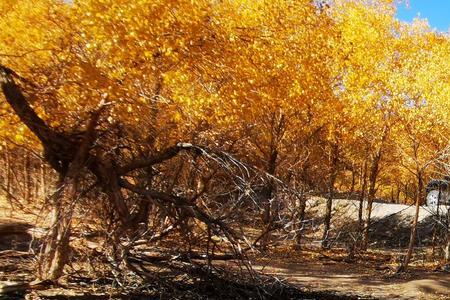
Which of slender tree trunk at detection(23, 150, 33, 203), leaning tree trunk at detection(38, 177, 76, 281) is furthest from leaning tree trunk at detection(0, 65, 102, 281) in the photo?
slender tree trunk at detection(23, 150, 33, 203)

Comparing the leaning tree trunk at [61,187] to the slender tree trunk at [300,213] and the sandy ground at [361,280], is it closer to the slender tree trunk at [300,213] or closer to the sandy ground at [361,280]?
the slender tree trunk at [300,213]

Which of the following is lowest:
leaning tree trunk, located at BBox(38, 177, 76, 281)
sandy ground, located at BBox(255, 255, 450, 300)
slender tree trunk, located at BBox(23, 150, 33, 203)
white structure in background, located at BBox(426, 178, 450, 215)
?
sandy ground, located at BBox(255, 255, 450, 300)

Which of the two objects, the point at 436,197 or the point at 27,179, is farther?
the point at 436,197

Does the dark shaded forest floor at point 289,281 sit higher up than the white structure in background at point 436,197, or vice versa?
the white structure in background at point 436,197

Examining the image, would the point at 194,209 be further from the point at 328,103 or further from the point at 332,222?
the point at 332,222

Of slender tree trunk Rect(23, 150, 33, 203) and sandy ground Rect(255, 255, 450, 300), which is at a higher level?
slender tree trunk Rect(23, 150, 33, 203)

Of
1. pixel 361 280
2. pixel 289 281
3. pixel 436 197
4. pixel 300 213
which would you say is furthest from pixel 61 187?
pixel 436 197

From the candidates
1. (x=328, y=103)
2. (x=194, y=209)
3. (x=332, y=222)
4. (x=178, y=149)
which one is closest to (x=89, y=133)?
(x=178, y=149)

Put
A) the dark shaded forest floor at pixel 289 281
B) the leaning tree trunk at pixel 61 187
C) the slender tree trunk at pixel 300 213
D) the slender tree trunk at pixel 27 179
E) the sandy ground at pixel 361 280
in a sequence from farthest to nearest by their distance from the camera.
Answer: the slender tree trunk at pixel 27 179 < the sandy ground at pixel 361 280 < the slender tree trunk at pixel 300 213 < the dark shaded forest floor at pixel 289 281 < the leaning tree trunk at pixel 61 187

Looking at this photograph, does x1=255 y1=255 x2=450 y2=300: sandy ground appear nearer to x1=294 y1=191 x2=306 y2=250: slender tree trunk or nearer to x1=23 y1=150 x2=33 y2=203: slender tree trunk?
x1=294 y1=191 x2=306 y2=250: slender tree trunk

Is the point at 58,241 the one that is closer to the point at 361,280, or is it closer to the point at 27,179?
the point at 27,179

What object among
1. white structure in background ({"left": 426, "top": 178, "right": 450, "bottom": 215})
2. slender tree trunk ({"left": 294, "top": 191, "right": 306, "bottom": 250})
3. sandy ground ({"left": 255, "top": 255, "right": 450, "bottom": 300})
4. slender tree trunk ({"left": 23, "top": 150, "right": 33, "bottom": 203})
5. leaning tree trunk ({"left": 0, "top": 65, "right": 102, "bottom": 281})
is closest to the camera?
leaning tree trunk ({"left": 0, "top": 65, "right": 102, "bottom": 281})

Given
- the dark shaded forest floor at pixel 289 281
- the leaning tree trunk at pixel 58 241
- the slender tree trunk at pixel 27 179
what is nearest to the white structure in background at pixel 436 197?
the dark shaded forest floor at pixel 289 281

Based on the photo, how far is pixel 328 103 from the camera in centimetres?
1772
